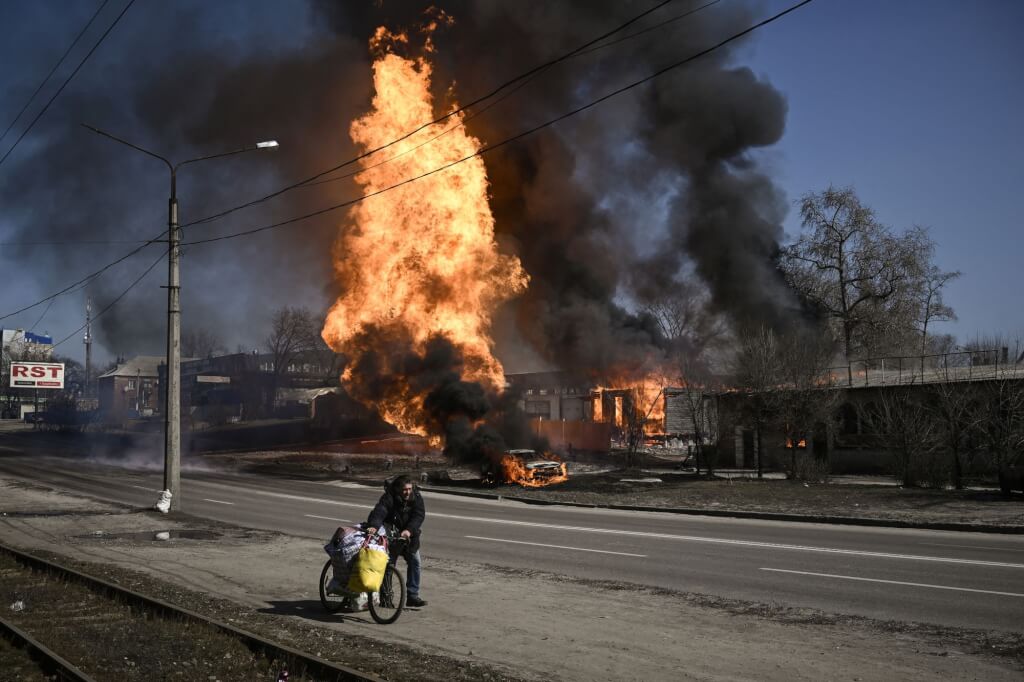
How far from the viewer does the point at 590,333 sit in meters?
43.9

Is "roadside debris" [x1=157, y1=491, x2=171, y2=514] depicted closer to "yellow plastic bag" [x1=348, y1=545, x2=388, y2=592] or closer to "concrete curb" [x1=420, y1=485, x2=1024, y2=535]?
"concrete curb" [x1=420, y1=485, x2=1024, y2=535]

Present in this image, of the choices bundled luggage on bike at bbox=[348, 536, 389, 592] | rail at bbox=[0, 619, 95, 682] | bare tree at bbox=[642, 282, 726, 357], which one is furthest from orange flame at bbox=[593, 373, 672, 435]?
rail at bbox=[0, 619, 95, 682]

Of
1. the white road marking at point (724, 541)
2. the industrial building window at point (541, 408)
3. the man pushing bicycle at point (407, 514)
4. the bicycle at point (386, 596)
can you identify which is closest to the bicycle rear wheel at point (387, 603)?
the bicycle at point (386, 596)

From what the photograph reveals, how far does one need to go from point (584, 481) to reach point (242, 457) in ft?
86.1

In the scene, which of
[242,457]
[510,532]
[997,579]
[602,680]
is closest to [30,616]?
[602,680]

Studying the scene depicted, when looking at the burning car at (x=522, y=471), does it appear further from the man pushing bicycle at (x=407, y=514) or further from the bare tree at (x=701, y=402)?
the man pushing bicycle at (x=407, y=514)

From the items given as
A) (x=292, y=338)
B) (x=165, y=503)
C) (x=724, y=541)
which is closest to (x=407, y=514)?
(x=724, y=541)

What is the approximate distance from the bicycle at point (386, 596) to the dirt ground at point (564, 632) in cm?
11

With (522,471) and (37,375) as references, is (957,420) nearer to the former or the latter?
(522,471)

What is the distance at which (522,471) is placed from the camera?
30.9 metres

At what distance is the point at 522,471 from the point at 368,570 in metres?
22.3

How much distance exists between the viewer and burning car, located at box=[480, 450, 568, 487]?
101ft

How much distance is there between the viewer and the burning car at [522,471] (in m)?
30.8

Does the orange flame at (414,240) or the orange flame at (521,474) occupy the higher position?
the orange flame at (414,240)
